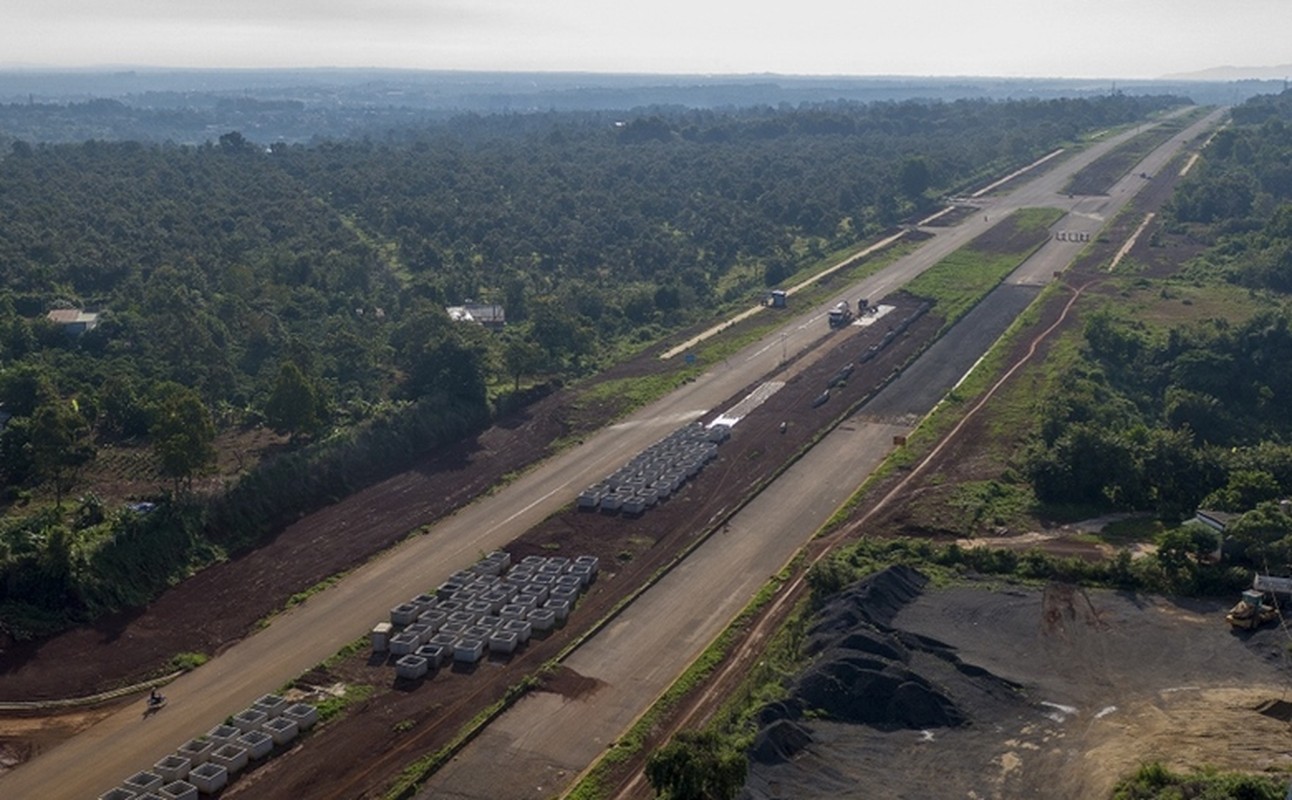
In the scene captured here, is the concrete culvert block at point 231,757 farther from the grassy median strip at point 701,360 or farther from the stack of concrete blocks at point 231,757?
the grassy median strip at point 701,360

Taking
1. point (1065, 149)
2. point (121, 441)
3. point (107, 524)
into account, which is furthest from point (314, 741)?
point (1065, 149)

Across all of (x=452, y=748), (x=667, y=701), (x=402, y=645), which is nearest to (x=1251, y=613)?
(x=667, y=701)

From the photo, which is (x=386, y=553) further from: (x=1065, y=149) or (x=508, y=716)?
(x=1065, y=149)

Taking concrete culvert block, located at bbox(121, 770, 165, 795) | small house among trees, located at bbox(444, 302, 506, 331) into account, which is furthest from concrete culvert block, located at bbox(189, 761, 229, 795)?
small house among trees, located at bbox(444, 302, 506, 331)

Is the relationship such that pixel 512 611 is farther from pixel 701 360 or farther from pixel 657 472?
pixel 701 360

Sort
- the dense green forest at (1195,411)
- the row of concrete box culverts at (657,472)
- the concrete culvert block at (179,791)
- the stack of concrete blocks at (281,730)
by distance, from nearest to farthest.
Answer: the concrete culvert block at (179,791), the stack of concrete blocks at (281,730), the dense green forest at (1195,411), the row of concrete box culverts at (657,472)

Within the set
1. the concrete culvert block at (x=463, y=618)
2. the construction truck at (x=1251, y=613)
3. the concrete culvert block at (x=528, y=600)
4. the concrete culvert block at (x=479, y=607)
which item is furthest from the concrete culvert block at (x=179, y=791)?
the construction truck at (x=1251, y=613)
